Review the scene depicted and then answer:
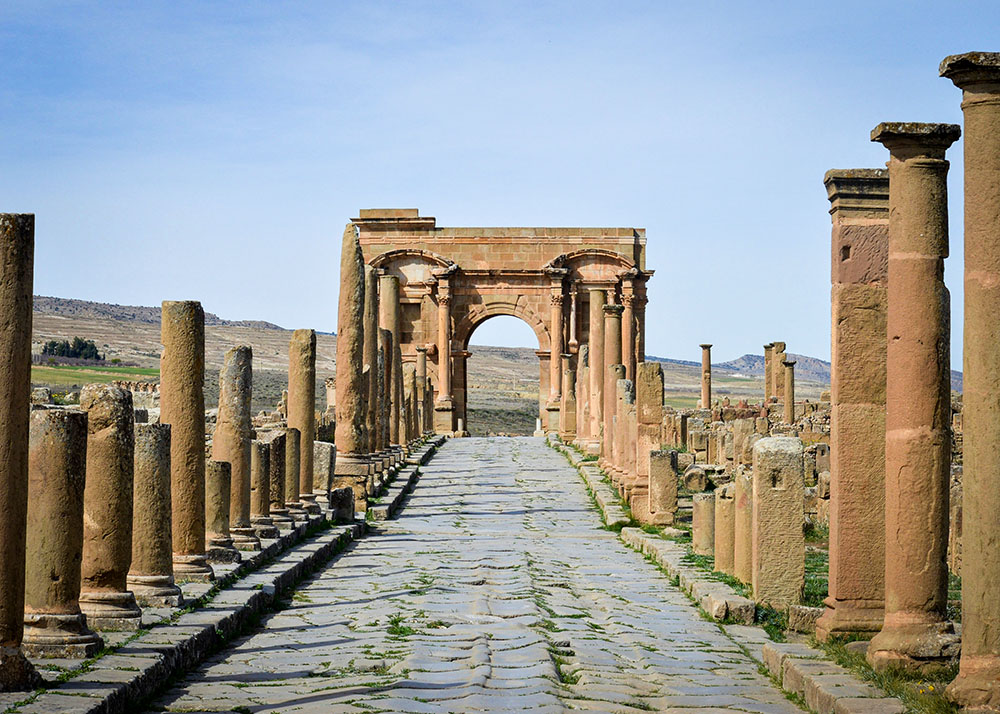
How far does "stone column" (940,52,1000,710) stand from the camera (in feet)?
19.6

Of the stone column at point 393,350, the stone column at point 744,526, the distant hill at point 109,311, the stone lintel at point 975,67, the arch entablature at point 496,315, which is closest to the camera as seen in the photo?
the stone lintel at point 975,67

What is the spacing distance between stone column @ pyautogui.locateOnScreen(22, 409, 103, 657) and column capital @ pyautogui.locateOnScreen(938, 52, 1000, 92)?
4648mm

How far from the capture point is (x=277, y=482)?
44.2 ft

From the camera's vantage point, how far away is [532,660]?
7949 millimetres

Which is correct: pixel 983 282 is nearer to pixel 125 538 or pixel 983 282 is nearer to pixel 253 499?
pixel 125 538

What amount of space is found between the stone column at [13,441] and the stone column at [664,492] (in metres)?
9.31

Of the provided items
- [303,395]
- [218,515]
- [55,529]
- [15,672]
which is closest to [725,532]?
[218,515]

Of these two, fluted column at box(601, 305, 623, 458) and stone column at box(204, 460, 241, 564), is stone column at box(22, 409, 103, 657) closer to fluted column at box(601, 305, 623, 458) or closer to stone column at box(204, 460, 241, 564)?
stone column at box(204, 460, 241, 564)

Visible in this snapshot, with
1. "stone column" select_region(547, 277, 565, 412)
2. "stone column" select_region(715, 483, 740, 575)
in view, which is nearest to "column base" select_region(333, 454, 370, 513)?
Answer: "stone column" select_region(715, 483, 740, 575)

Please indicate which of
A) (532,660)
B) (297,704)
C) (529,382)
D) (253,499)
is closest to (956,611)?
(532,660)

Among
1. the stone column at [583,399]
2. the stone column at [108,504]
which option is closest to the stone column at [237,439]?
the stone column at [108,504]

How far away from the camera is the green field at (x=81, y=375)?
175 ft

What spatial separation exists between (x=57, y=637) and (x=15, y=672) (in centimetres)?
83

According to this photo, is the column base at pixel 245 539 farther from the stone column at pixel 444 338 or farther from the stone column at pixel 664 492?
the stone column at pixel 444 338
